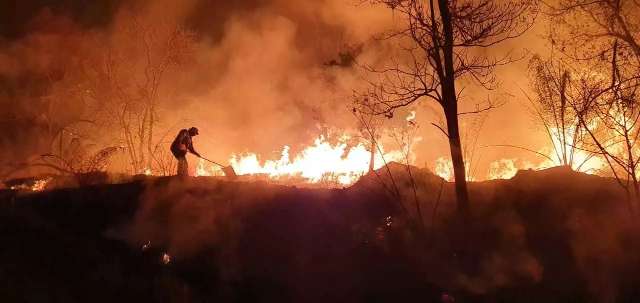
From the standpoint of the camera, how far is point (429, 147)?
24266 mm

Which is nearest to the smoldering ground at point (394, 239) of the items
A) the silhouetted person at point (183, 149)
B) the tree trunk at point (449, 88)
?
the silhouetted person at point (183, 149)

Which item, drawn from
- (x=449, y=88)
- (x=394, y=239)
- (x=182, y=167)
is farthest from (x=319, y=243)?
(x=182, y=167)

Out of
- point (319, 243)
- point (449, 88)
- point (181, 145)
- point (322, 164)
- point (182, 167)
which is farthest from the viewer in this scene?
point (322, 164)

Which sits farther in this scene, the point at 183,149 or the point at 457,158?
the point at 183,149

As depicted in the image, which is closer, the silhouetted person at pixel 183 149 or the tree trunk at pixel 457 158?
the tree trunk at pixel 457 158

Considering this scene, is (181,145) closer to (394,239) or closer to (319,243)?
(319,243)

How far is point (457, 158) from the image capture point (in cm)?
1075

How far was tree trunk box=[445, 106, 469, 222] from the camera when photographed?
10.7m

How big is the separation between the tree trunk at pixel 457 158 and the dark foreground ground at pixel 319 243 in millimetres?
564

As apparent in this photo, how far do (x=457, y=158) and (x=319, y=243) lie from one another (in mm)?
3511

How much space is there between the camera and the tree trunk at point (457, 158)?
10.7 m

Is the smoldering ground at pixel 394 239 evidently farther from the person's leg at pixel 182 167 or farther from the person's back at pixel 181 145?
the person's back at pixel 181 145

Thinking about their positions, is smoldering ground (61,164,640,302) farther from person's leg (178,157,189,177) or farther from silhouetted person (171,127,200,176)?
silhouetted person (171,127,200,176)

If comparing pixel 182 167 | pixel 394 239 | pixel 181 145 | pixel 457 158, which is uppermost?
pixel 181 145
